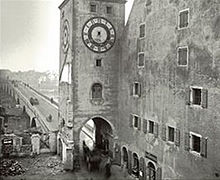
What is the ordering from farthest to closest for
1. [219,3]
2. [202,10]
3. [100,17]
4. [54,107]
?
[54,107] < [100,17] < [202,10] < [219,3]

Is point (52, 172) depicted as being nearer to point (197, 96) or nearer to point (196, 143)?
point (196, 143)

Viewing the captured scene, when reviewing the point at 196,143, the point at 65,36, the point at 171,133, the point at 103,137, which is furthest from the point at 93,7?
the point at 196,143

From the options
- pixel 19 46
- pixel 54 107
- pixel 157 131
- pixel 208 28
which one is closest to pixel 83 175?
pixel 157 131

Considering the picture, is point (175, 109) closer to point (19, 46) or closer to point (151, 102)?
point (151, 102)

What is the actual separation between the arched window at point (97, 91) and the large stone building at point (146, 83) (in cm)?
9

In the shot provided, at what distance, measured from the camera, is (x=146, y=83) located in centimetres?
2389

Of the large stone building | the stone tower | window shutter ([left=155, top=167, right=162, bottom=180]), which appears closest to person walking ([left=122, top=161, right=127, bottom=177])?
the large stone building

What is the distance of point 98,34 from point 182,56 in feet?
34.2

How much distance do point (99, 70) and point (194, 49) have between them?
11.5 m

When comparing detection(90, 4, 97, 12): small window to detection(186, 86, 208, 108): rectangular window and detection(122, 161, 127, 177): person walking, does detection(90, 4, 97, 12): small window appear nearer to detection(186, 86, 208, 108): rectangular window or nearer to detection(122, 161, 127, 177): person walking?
detection(186, 86, 208, 108): rectangular window

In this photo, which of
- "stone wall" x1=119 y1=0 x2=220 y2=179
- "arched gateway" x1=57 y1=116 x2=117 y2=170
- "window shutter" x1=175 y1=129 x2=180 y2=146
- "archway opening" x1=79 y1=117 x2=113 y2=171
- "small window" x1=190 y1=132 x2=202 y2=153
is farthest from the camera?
"archway opening" x1=79 y1=117 x2=113 y2=171

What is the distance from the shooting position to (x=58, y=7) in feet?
102

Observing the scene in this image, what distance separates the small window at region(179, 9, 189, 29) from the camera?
19147 mm

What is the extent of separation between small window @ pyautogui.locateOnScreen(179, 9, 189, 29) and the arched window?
1090 centimetres
